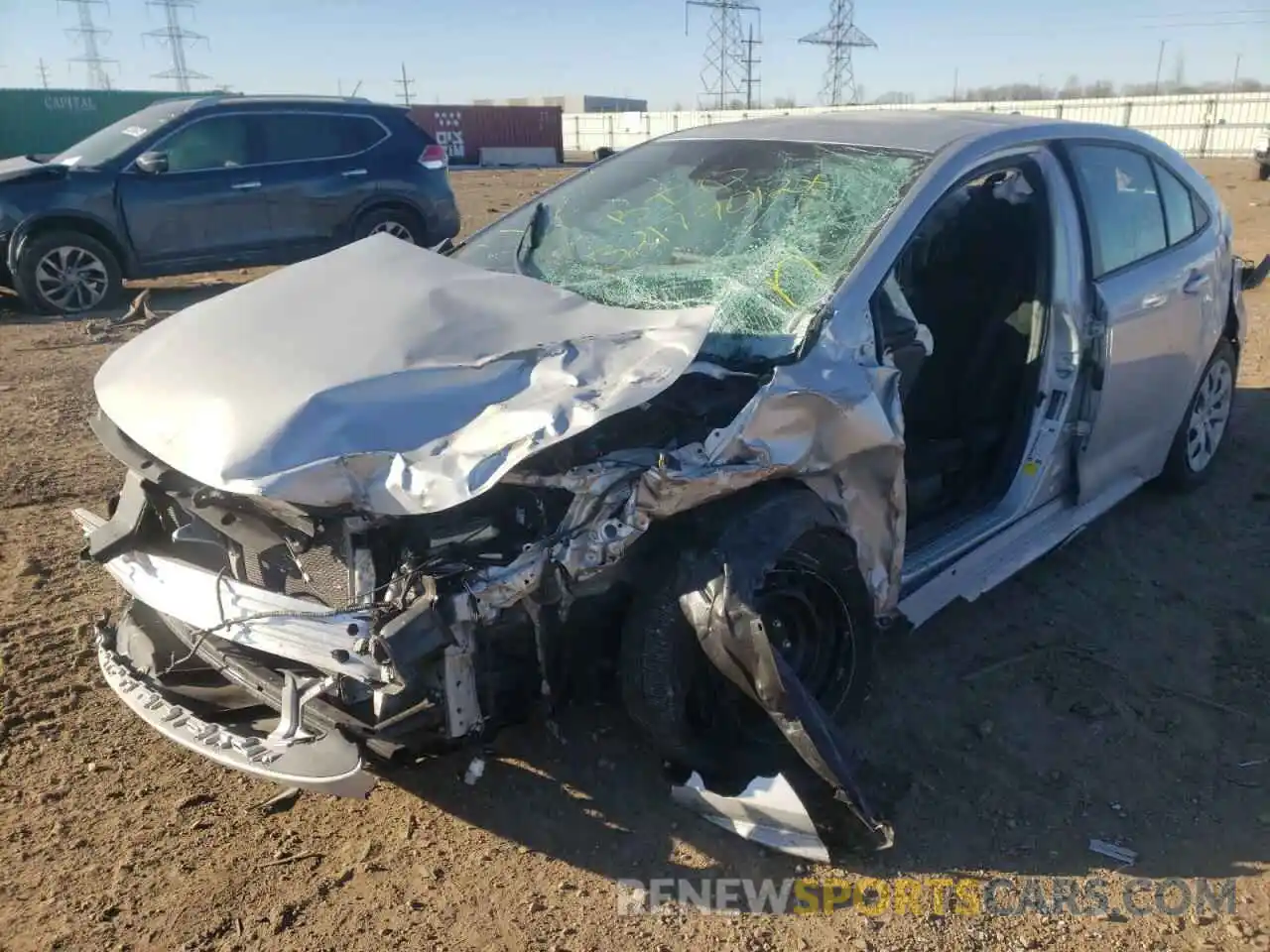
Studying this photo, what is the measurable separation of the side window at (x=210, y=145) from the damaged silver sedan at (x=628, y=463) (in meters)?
6.80

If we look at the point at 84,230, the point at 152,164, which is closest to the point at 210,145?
the point at 152,164

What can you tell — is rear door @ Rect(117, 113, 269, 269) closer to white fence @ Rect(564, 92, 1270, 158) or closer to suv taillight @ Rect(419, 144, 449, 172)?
suv taillight @ Rect(419, 144, 449, 172)

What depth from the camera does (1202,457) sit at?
192 inches

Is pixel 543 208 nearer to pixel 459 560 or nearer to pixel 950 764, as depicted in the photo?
pixel 459 560

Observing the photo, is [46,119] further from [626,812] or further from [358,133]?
[626,812]

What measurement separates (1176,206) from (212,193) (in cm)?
801

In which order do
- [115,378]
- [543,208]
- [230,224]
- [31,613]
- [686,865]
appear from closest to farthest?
[686,865] → [115,378] → [31,613] → [543,208] → [230,224]

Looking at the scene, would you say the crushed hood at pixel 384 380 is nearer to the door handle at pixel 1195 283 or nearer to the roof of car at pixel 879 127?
the roof of car at pixel 879 127

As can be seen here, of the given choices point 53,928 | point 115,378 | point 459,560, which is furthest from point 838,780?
point 115,378

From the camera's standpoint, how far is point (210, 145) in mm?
9328

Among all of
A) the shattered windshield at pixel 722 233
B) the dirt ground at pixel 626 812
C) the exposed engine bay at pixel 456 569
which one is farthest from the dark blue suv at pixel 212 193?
the exposed engine bay at pixel 456 569

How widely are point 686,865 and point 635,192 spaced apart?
2414mm

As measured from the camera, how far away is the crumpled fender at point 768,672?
2.35m

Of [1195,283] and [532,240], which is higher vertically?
[532,240]
